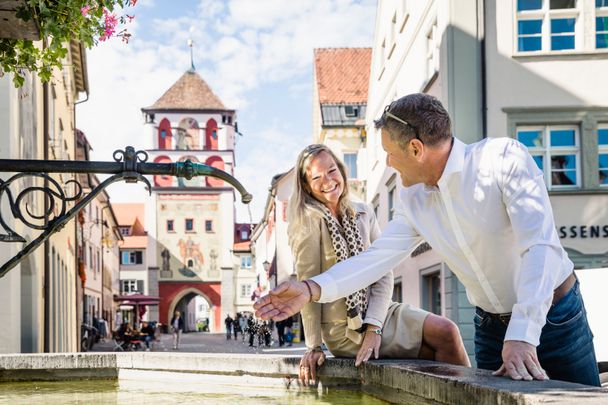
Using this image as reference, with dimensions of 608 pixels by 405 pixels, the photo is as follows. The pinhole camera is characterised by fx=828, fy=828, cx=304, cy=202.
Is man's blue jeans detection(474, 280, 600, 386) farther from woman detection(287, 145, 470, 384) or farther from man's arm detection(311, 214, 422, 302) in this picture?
woman detection(287, 145, 470, 384)

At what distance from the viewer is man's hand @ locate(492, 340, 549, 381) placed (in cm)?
239

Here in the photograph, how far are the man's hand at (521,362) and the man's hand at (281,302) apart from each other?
76cm

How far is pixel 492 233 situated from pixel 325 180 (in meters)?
1.45

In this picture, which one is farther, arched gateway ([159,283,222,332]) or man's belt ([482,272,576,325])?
arched gateway ([159,283,222,332])

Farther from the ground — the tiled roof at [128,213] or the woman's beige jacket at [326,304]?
the tiled roof at [128,213]

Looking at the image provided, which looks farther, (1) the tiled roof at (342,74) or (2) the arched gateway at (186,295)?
(2) the arched gateway at (186,295)

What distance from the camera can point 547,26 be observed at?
652 inches

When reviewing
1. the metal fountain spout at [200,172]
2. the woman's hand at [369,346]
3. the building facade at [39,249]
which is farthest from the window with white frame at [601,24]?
the woman's hand at [369,346]

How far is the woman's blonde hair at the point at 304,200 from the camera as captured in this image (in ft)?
13.4

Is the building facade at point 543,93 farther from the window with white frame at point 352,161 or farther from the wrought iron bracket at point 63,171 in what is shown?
the window with white frame at point 352,161

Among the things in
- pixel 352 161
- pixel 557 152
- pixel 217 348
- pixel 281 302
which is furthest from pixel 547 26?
pixel 217 348

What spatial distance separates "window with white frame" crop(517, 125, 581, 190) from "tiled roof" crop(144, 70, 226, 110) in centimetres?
5525

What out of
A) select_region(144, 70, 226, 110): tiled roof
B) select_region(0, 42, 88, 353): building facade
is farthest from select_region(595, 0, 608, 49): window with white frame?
select_region(144, 70, 226, 110): tiled roof

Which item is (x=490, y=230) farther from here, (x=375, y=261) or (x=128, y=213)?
(x=128, y=213)
